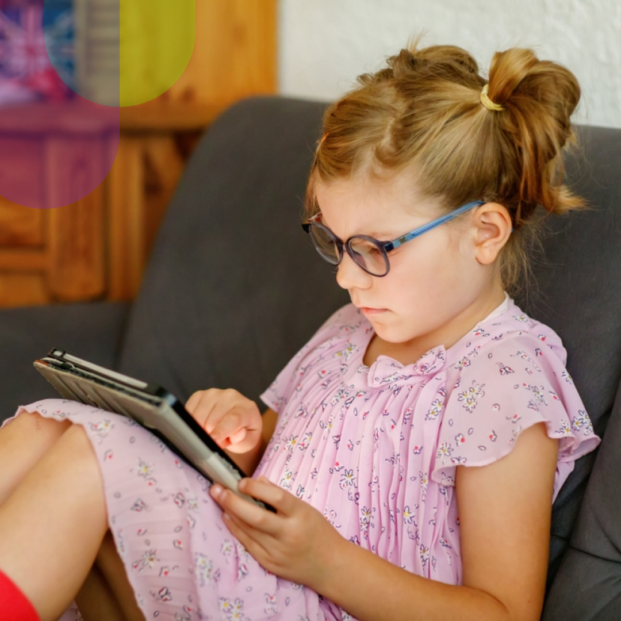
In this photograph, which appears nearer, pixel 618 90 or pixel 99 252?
pixel 618 90

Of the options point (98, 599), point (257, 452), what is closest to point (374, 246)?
point (257, 452)

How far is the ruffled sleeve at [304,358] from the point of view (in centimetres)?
120

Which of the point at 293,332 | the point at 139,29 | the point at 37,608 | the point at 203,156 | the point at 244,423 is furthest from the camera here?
the point at 139,29

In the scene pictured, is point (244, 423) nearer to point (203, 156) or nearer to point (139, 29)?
point (203, 156)

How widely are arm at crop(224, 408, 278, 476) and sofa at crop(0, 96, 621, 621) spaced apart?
17cm

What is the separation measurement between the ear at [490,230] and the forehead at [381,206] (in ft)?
0.21

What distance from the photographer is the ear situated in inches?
36.7

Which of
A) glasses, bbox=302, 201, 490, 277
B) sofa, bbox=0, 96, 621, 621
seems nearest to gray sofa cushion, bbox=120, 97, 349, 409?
sofa, bbox=0, 96, 621, 621

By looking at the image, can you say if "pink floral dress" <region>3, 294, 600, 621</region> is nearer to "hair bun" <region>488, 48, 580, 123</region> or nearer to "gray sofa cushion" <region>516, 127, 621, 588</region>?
"gray sofa cushion" <region>516, 127, 621, 588</region>

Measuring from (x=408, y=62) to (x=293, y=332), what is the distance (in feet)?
1.79

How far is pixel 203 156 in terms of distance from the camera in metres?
1.66

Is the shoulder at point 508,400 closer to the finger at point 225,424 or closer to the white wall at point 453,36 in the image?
the finger at point 225,424

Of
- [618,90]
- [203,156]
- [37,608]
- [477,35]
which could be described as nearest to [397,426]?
[37,608]

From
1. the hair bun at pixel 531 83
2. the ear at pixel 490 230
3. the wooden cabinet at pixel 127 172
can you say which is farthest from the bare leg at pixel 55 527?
the wooden cabinet at pixel 127 172
